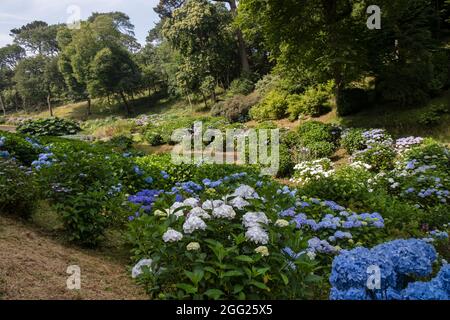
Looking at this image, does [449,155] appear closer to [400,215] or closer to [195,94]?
[400,215]

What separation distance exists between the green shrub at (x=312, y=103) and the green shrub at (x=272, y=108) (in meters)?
0.55

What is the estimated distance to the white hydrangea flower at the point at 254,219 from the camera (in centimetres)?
321

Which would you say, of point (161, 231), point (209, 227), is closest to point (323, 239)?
point (209, 227)

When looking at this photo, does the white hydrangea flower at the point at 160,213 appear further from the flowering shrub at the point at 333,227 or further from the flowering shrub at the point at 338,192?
the flowering shrub at the point at 338,192

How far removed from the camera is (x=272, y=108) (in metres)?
20.3

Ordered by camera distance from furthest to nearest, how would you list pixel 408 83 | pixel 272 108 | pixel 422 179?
pixel 272 108 → pixel 408 83 → pixel 422 179

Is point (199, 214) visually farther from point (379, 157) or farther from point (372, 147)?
point (372, 147)

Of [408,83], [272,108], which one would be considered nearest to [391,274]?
[408,83]

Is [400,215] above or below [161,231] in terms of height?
below

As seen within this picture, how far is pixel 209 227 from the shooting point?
3.21 metres

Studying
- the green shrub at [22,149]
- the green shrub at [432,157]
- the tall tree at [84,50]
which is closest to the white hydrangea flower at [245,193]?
the green shrub at [22,149]

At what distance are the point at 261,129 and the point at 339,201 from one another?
9.79 metres

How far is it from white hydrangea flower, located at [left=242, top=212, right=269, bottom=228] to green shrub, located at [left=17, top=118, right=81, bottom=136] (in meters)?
19.7

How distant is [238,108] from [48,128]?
1121 centimetres
